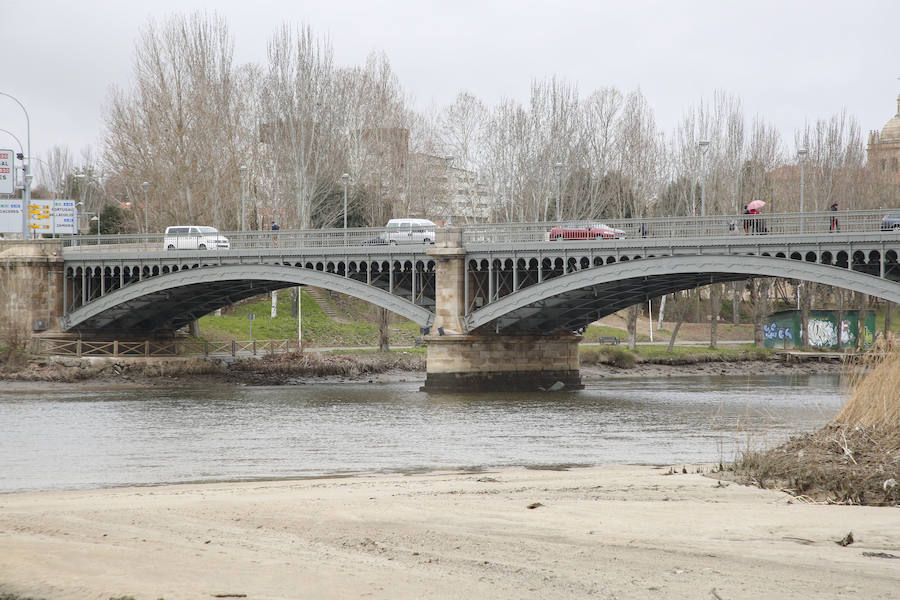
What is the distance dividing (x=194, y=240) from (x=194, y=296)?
107 inches

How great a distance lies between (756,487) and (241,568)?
7.49 metres

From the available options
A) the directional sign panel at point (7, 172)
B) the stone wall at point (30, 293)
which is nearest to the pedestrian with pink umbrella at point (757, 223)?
the stone wall at point (30, 293)

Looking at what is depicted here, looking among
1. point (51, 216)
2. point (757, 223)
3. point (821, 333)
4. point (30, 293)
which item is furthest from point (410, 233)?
point (821, 333)

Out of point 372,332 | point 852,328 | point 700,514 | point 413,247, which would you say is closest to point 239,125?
point 372,332

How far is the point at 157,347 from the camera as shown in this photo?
5684cm

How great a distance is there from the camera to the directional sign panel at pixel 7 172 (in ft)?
179

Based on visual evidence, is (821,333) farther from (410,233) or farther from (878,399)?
(878,399)

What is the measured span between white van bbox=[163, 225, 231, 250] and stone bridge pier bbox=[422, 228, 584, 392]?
13393 millimetres

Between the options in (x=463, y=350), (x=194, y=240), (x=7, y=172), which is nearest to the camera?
(x=463, y=350)

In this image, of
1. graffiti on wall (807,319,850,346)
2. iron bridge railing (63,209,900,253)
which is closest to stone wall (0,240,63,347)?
iron bridge railing (63,209,900,253)

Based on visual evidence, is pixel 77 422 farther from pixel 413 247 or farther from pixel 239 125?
pixel 239 125

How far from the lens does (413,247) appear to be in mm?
44750

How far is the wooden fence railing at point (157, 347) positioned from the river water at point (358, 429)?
6832 millimetres

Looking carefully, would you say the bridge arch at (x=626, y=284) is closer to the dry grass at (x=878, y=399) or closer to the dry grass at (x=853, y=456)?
the dry grass at (x=853, y=456)
